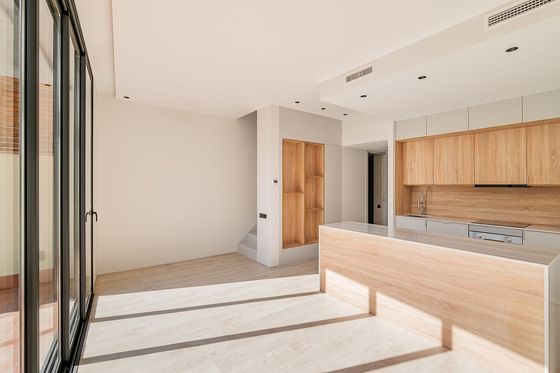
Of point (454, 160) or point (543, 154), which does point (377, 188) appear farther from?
point (543, 154)

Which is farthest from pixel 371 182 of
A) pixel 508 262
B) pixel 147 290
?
pixel 147 290

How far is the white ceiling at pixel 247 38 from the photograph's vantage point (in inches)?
89.1

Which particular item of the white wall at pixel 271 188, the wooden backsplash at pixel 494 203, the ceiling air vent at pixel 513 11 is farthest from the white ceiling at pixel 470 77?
the wooden backsplash at pixel 494 203

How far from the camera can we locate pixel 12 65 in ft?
4.00

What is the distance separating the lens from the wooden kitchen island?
2.00 metres

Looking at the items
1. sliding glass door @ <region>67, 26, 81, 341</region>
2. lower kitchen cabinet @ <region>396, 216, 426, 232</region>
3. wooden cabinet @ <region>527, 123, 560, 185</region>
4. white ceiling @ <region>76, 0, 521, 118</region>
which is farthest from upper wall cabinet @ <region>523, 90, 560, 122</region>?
sliding glass door @ <region>67, 26, 81, 341</region>

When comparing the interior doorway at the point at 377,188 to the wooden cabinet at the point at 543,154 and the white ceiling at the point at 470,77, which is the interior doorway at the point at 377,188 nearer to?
the white ceiling at the point at 470,77

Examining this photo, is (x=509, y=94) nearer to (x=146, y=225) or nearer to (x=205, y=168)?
(x=205, y=168)

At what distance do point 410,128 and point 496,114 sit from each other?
1267mm

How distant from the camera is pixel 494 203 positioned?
4520 mm

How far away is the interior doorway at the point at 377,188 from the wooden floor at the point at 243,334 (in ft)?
11.8

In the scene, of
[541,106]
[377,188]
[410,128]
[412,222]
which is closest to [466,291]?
[412,222]

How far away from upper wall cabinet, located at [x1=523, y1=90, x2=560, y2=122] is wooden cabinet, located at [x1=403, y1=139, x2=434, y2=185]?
1.40m

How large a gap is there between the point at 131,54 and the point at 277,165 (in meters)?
2.73
